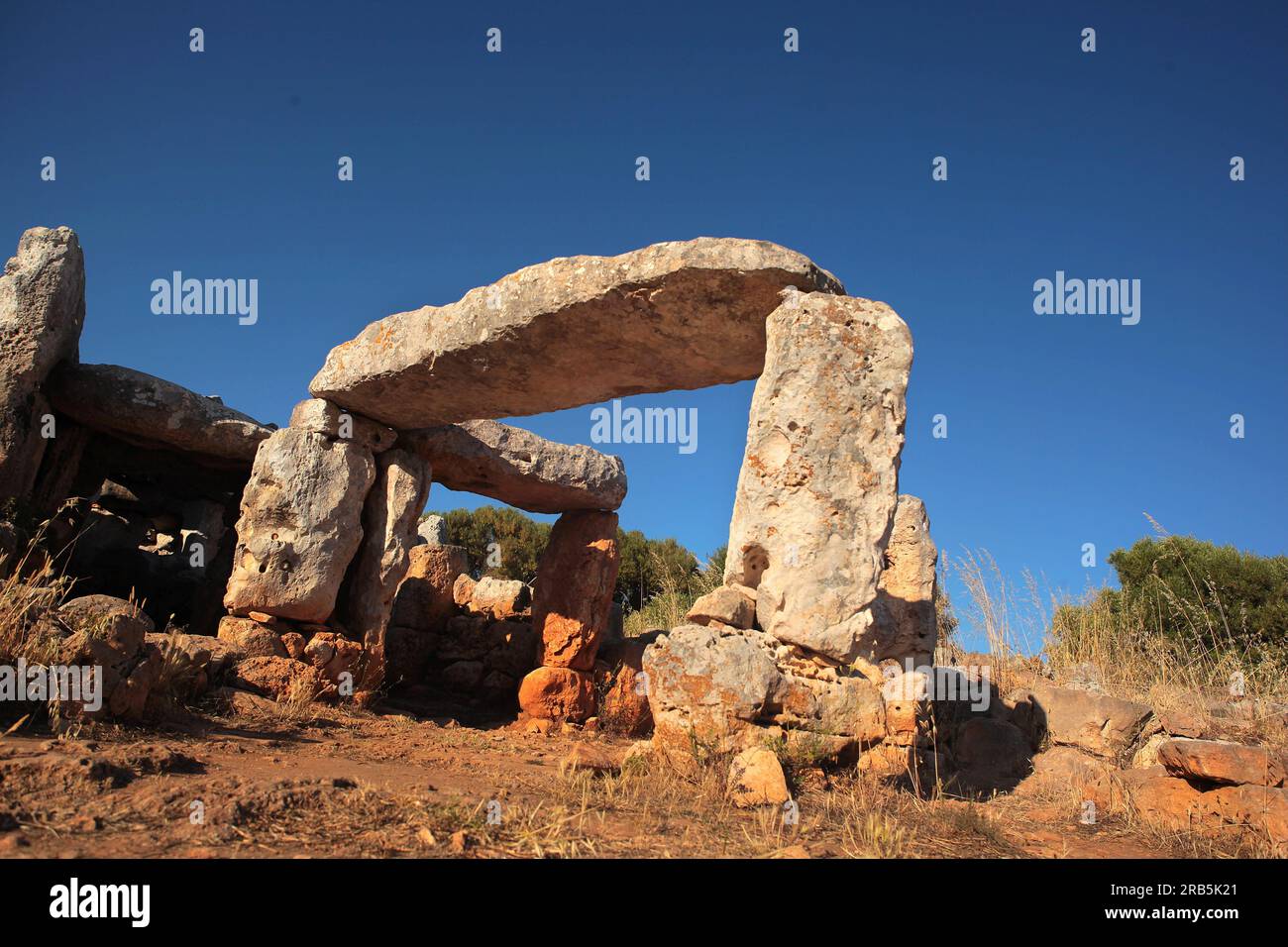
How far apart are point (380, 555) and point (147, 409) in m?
2.58

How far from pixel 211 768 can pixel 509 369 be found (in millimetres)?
3301

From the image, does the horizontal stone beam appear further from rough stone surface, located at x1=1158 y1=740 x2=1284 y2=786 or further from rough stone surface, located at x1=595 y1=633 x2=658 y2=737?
rough stone surface, located at x1=1158 y1=740 x2=1284 y2=786

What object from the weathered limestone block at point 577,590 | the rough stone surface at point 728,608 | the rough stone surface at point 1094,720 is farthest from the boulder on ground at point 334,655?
the rough stone surface at point 1094,720

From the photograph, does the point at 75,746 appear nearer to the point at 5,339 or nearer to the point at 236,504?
the point at 5,339

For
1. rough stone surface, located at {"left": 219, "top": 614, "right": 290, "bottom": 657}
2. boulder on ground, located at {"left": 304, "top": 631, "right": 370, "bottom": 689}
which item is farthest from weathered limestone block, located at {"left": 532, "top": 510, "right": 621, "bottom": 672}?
rough stone surface, located at {"left": 219, "top": 614, "right": 290, "bottom": 657}

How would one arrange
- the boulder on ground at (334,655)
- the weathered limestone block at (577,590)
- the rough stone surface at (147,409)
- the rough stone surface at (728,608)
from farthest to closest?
the weathered limestone block at (577,590) → the rough stone surface at (147,409) → the boulder on ground at (334,655) → the rough stone surface at (728,608)

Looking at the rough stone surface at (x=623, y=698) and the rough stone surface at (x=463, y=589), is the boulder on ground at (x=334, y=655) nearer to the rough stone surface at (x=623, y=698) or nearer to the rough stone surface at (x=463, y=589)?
the rough stone surface at (x=623, y=698)

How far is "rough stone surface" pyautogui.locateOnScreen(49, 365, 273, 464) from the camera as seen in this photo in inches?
331

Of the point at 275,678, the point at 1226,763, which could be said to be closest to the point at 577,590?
the point at 275,678

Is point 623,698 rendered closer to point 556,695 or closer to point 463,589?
point 556,695

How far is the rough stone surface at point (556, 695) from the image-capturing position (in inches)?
348

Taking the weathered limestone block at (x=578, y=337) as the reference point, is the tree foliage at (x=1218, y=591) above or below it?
below

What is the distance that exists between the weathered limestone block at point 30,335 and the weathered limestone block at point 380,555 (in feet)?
9.41

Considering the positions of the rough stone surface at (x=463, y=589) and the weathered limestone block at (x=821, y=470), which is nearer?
the weathered limestone block at (x=821, y=470)
